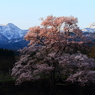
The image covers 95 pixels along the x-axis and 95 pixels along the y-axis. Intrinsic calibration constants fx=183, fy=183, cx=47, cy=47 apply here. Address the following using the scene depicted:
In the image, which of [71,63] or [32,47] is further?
[32,47]

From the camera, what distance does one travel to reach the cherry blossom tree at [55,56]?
766 inches

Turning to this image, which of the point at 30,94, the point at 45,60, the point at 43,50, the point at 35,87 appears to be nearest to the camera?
the point at 45,60

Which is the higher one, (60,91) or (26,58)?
(26,58)

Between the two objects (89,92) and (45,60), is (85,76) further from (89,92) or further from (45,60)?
(89,92)

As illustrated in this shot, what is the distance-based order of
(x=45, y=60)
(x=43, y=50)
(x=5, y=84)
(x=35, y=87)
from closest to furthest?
(x=45, y=60) < (x=43, y=50) < (x=35, y=87) < (x=5, y=84)

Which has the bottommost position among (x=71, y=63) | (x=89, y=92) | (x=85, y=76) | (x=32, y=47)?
(x=89, y=92)

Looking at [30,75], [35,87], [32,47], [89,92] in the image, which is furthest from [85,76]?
[35,87]

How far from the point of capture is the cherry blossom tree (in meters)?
19.5

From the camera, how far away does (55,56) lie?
66.3 feet

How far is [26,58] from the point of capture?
21250mm

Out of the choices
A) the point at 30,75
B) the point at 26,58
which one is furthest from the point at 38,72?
the point at 26,58

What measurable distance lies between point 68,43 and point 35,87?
38.1 ft

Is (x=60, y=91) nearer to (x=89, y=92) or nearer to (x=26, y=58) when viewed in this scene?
(x=89, y=92)

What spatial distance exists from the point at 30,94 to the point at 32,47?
809 centimetres
